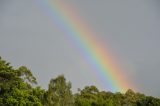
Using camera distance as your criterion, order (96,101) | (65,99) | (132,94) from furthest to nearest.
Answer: (132,94) < (96,101) < (65,99)

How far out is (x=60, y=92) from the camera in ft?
200

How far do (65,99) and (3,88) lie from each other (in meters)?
10.5

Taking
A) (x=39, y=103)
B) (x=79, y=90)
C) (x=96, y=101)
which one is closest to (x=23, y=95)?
(x=39, y=103)

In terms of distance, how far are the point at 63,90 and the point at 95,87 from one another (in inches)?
1278

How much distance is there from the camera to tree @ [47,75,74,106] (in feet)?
199

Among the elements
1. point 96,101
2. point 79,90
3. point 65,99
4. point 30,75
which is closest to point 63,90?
point 65,99

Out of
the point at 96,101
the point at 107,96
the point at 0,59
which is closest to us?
the point at 0,59

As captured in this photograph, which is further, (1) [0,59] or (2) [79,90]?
(2) [79,90]

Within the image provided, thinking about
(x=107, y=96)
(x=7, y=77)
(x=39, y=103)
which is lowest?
(x=39, y=103)

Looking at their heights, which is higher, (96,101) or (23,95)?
(96,101)

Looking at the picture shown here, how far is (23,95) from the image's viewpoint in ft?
201

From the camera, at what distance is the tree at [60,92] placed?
6062 cm

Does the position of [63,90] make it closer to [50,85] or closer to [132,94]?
[50,85]

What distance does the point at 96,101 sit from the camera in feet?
258
